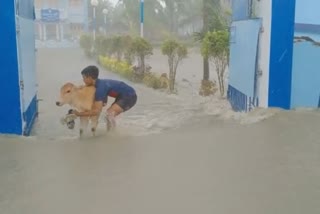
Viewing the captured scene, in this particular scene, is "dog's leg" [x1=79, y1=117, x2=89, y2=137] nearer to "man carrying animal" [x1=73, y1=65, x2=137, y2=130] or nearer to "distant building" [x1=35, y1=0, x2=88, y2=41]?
"man carrying animal" [x1=73, y1=65, x2=137, y2=130]

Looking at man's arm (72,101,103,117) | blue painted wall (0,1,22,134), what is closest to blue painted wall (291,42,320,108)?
man's arm (72,101,103,117)

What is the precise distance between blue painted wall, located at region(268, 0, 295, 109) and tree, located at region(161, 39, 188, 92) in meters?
7.42

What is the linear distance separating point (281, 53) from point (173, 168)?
3028 millimetres

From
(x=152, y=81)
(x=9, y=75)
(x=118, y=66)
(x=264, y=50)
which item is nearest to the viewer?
(x=9, y=75)

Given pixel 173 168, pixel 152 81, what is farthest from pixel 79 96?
pixel 152 81

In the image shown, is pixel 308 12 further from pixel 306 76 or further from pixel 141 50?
pixel 141 50

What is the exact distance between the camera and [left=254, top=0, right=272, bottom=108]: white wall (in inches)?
280

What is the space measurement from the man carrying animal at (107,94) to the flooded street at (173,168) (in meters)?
0.33

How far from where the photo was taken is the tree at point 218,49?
1235 centimetres

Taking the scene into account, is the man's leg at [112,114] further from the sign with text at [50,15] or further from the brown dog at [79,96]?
the sign with text at [50,15]

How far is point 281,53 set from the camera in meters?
7.04

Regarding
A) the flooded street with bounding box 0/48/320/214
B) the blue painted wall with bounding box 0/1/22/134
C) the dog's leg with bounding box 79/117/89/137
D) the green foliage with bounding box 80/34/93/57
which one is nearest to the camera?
the flooded street with bounding box 0/48/320/214

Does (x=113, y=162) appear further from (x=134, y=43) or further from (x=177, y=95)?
(x=134, y=43)

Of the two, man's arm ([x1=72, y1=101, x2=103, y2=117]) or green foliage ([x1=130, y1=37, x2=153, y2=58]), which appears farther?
green foliage ([x1=130, y1=37, x2=153, y2=58])
